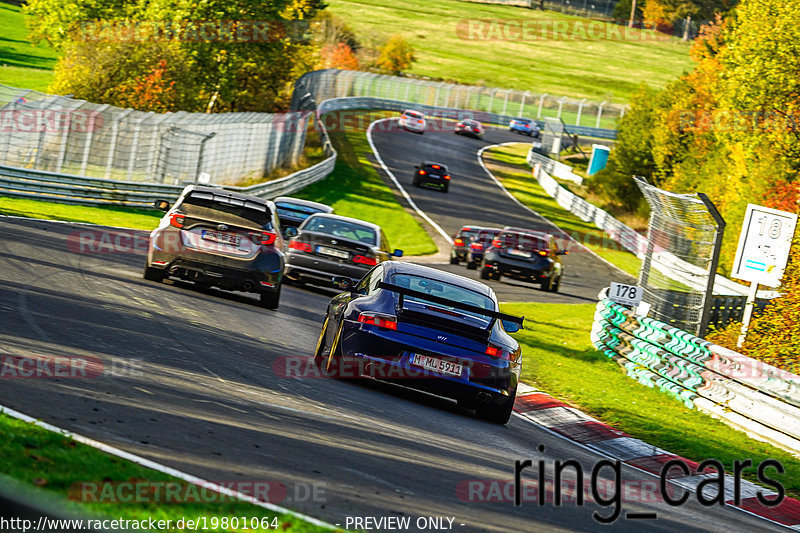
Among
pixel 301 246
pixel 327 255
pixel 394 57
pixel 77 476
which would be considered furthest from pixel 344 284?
pixel 394 57

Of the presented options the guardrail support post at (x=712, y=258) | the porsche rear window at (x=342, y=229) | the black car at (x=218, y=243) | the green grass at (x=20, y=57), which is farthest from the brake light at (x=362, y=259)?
the green grass at (x=20, y=57)

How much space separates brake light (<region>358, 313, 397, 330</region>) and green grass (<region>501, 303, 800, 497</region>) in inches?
134

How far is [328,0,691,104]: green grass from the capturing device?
12512 centimetres

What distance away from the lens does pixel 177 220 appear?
1430 cm

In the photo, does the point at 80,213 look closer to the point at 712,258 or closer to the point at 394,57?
the point at 712,258

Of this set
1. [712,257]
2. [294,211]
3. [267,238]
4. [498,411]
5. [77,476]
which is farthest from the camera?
[294,211]

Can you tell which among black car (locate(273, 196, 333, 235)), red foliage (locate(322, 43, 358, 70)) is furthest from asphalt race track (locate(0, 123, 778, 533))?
red foliage (locate(322, 43, 358, 70))

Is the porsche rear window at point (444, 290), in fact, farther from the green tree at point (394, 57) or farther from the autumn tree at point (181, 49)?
the green tree at point (394, 57)

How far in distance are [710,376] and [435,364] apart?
5246 mm

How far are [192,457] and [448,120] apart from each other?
8245 centimetres

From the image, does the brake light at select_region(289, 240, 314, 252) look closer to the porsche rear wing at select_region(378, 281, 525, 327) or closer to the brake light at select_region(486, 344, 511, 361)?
the porsche rear wing at select_region(378, 281, 525, 327)

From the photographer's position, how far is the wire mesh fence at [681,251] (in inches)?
595

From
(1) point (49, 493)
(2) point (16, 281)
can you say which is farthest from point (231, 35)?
(1) point (49, 493)

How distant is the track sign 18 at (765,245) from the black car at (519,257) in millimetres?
11061
